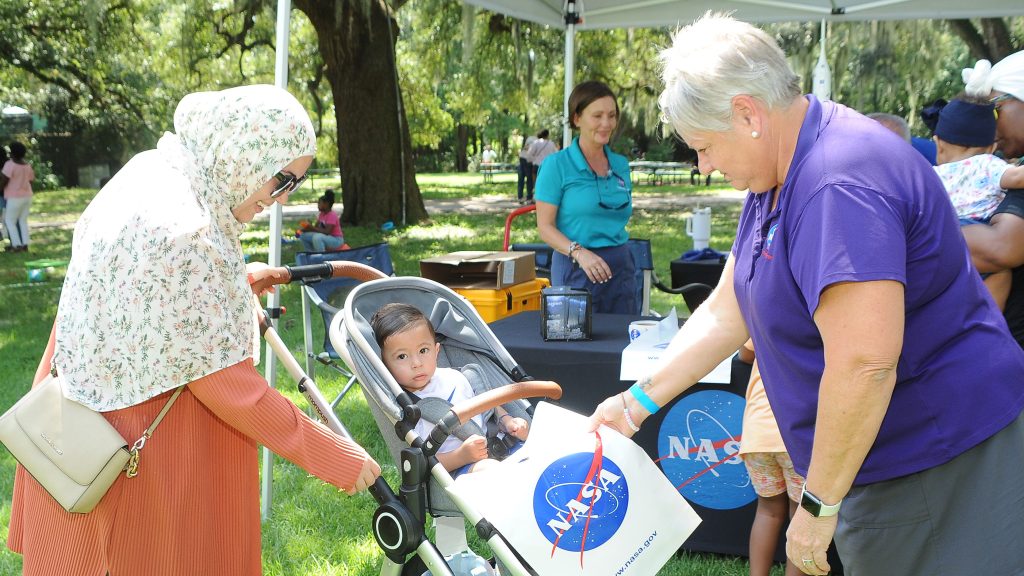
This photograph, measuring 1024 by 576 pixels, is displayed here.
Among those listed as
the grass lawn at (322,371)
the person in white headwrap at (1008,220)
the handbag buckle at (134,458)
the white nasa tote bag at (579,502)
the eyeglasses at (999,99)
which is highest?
the eyeglasses at (999,99)

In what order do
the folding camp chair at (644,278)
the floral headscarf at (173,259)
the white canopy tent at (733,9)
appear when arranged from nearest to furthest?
the floral headscarf at (173,259) < the folding camp chair at (644,278) < the white canopy tent at (733,9)

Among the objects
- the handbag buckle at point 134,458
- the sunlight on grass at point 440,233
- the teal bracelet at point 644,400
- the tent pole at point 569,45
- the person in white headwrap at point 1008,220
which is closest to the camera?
the handbag buckle at point 134,458

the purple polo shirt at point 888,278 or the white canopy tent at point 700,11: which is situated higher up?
the white canopy tent at point 700,11

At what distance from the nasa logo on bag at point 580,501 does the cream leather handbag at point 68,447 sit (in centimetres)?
92

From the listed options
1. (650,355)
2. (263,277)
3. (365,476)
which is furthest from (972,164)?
(263,277)

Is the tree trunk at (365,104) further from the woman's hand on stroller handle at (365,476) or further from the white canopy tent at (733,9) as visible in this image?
the woman's hand on stroller handle at (365,476)

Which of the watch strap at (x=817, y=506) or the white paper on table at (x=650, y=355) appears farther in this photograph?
the white paper on table at (x=650, y=355)

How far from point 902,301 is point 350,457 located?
4.34ft

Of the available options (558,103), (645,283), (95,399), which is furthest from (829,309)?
(558,103)

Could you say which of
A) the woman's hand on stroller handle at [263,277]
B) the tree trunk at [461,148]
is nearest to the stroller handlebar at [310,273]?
the woman's hand on stroller handle at [263,277]

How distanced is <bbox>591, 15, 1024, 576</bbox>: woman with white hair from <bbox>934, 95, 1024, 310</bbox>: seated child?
1363 millimetres

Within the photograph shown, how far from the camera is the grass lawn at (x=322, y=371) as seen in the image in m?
3.64

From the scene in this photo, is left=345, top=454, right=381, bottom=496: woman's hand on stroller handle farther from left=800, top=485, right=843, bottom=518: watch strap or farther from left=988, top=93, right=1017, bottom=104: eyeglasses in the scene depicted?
left=988, top=93, right=1017, bottom=104: eyeglasses

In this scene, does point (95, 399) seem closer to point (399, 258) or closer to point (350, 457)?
point (350, 457)
